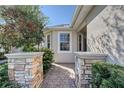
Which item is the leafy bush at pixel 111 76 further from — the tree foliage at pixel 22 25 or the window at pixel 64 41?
the window at pixel 64 41

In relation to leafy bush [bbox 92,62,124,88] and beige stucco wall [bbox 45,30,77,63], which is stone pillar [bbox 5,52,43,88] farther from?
beige stucco wall [bbox 45,30,77,63]

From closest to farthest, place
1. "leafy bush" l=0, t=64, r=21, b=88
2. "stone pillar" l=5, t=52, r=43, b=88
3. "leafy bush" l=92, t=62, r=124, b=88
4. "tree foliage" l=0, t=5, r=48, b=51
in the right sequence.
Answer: "leafy bush" l=92, t=62, r=124, b=88 → "leafy bush" l=0, t=64, r=21, b=88 → "stone pillar" l=5, t=52, r=43, b=88 → "tree foliage" l=0, t=5, r=48, b=51

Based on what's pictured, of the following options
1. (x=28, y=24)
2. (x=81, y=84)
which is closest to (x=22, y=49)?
(x=28, y=24)

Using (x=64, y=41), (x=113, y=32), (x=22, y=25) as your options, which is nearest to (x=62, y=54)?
(x=64, y=41)

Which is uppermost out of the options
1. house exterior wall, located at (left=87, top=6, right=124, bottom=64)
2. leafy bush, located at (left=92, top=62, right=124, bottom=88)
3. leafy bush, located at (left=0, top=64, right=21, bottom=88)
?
house exterior wall, located at (left=87, top=6, right=124, bottom=64)

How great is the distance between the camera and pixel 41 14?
27.6ft

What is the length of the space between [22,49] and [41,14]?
1.87 metres

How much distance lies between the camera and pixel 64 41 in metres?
11.0

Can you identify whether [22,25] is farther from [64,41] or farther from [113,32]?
[113,32]

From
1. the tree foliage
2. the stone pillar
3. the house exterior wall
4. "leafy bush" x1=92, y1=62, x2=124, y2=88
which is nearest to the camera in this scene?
"leafy bush" x1=92, y1=62, x2=124, y2=88

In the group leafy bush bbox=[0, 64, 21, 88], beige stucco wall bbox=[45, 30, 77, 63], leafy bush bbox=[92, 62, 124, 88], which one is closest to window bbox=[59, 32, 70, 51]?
beige stucco wall bbox=[45, 30, 77, 63]

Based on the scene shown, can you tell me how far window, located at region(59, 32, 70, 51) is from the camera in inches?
431

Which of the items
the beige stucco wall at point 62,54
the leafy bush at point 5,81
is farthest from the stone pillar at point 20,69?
the beige stucco wall at point 62,54

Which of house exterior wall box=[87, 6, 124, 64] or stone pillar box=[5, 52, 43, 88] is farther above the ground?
house exterior wall box=[87, 6, 124, 64]
